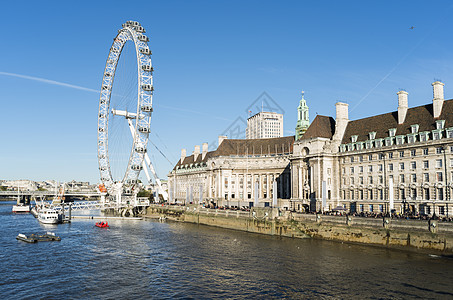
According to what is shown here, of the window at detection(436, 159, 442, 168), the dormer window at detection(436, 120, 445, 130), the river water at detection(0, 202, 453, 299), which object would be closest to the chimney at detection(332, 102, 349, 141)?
the dormer window at detection(436, 120, 445, 130)

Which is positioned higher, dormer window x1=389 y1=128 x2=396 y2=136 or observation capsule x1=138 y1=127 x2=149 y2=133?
observation capsule x1=138 y1=127 x2=149 y2=133

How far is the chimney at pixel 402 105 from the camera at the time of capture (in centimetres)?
7638

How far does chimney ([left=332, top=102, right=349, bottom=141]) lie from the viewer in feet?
295

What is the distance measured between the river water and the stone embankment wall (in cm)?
227

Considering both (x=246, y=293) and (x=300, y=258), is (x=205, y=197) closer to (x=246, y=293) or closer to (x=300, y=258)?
(x=300, y=258)

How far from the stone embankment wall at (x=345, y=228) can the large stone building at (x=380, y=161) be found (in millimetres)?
7439

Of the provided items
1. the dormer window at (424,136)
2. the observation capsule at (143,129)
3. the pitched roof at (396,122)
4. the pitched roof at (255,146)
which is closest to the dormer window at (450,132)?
the pitched roof at (396,122)

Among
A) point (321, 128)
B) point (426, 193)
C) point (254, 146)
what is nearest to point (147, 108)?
point (321, 128)

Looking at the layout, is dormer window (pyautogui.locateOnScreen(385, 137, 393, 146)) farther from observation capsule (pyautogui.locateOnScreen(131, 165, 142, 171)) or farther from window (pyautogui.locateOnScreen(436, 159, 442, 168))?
observation capsule (pyautogui.locateOnScreen(131, 165, 142, 171))

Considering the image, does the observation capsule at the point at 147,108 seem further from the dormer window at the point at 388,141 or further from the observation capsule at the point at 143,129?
the dormer window at the point at 388,141

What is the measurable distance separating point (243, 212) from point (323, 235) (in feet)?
78.7

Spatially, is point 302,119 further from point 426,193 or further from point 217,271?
point 217,271

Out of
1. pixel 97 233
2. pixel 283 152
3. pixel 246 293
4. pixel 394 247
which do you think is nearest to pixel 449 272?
pixel 394 247

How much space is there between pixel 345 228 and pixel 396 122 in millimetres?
26318
